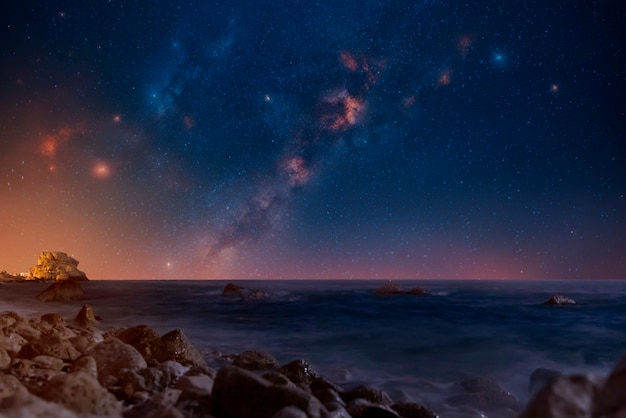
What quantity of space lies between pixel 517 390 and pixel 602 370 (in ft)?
15.2

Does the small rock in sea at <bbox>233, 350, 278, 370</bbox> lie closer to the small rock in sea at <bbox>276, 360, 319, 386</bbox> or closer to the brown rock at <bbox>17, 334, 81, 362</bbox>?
the small rock in sea at <bbox>276, 360, 319, 386</bbox>

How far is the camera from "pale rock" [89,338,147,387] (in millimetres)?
6207

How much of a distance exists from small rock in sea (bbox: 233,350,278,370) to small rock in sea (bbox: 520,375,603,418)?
7.08 meters

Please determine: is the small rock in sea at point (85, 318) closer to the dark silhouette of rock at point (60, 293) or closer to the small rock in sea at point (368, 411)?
the small rock in sea at point (368, 411)

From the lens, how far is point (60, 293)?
3016 cm

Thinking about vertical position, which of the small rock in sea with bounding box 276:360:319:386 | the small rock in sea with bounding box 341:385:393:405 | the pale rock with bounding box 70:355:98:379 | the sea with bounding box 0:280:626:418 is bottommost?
the sea with bounding box 0:280:626:418

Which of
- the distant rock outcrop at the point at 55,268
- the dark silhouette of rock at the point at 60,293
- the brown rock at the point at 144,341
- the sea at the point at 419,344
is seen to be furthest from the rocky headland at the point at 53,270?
the brown rock at the point at 144,341

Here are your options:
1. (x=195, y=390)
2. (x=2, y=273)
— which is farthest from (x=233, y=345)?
(x=2, y=273)

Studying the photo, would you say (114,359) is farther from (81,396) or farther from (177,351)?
(81,396)

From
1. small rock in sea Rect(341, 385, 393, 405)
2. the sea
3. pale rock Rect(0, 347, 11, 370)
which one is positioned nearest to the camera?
pale rock Rect(0, 347, 11, 370)

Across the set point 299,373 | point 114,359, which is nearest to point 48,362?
point 114,359

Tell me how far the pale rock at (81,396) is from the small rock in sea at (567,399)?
3654 mm

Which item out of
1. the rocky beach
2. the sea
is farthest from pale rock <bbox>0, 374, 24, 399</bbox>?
the sea

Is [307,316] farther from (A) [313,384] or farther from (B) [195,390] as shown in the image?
(B) [195,390]
